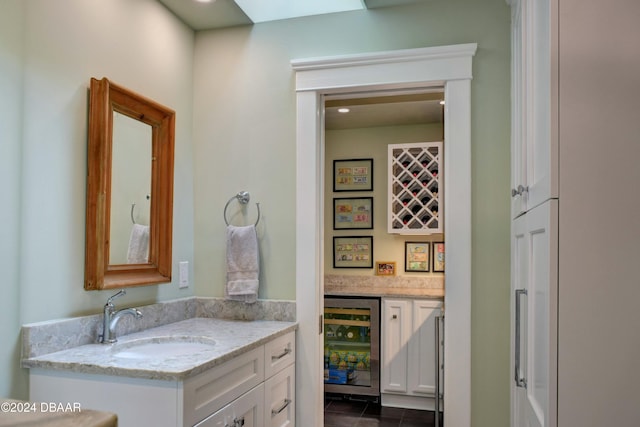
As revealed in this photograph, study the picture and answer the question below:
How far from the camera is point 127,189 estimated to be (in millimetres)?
2254

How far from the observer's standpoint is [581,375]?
1.23 metres

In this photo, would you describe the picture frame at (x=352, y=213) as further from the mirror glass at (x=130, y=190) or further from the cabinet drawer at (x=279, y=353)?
the mirror glass at (x=130, y=190)

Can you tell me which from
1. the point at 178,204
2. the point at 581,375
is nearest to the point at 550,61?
the point at 581,375

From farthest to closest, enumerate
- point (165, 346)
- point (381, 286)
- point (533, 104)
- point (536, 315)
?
point (381, 286) < point (165, 346) < point (533, 104) < point (536, 315)

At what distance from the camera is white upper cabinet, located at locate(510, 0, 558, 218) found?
129cm

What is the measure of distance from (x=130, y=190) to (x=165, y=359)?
33.9 inches

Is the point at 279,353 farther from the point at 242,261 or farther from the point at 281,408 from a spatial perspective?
the point at 242,261

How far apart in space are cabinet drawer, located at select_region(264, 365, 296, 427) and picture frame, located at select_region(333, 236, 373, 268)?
6.95 feet

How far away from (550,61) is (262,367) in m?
1.62

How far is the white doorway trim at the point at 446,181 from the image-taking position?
7.91 ft

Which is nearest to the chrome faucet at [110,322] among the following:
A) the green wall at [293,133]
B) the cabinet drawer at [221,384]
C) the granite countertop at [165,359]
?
the granite countertop at [165,359]

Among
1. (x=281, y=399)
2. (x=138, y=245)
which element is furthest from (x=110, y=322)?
(x=281, y=399)

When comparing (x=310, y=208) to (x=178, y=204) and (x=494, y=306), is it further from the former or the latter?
(x=494, y=306)

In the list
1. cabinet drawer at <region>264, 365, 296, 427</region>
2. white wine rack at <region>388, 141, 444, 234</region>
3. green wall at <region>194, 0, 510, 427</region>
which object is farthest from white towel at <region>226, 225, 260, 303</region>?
white wine rack at <region>388, 141, 444, 234</region>
